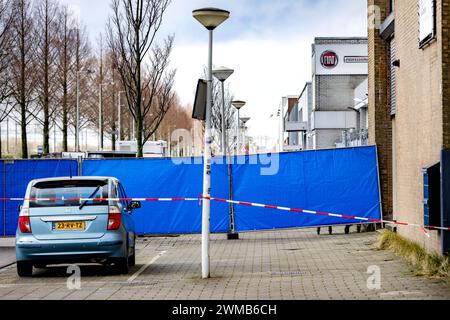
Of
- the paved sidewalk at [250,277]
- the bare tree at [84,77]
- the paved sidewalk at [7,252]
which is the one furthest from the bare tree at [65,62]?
the paved sidewalk at [250,277]

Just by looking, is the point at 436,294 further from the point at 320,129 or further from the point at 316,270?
the point at 320,129

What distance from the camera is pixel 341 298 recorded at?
35.0 feet

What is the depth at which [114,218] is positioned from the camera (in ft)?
45.7

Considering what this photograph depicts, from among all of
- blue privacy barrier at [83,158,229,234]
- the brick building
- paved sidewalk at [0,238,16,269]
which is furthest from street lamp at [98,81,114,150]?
the brick building

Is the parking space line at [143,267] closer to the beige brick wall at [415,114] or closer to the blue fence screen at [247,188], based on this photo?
the blue fence screen at [247,188]

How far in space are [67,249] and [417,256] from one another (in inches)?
219

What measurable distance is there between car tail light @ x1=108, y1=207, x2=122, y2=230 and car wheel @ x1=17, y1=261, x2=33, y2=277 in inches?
56.7

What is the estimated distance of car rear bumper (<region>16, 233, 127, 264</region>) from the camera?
13.7 m

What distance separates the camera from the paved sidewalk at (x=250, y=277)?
11.4 m

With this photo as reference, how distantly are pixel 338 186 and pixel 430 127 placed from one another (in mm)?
8102

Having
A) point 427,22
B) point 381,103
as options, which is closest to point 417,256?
point 427,22

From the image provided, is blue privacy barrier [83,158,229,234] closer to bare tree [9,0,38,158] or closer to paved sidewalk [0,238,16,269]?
paved sidewalk [0,238,16,269]
